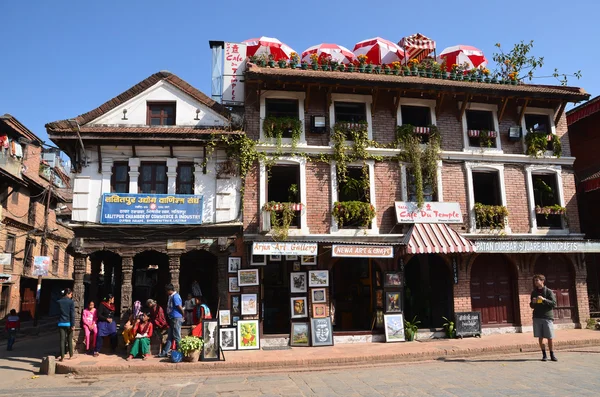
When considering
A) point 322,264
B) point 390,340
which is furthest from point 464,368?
point 322,264

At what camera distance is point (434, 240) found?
14.7 metres

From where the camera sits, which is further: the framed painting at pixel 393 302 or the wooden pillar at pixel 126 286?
the framed painting at pixel 393 302

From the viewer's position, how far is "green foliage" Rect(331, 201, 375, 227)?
1522 centimetres

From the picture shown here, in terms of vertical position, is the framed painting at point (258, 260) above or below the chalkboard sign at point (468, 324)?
above

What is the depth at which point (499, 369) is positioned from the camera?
10.1m

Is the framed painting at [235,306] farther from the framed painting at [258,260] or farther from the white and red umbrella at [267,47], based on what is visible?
the white and red umbrella at [267,47]

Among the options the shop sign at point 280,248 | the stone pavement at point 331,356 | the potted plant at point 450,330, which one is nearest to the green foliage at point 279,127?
the shop sign at point 280,248

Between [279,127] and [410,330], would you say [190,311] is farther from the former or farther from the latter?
[410,330]

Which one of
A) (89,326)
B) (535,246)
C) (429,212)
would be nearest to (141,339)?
(89,326)

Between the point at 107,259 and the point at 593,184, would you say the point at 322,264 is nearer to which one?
the point at 107,259

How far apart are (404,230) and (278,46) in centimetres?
950

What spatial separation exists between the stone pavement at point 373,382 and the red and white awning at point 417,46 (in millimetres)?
13720

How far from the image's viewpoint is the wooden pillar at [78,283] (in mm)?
13945

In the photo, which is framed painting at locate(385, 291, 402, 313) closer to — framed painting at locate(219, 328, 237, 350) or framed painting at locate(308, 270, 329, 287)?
framed painting at locate(308, 270, 329, 287)
